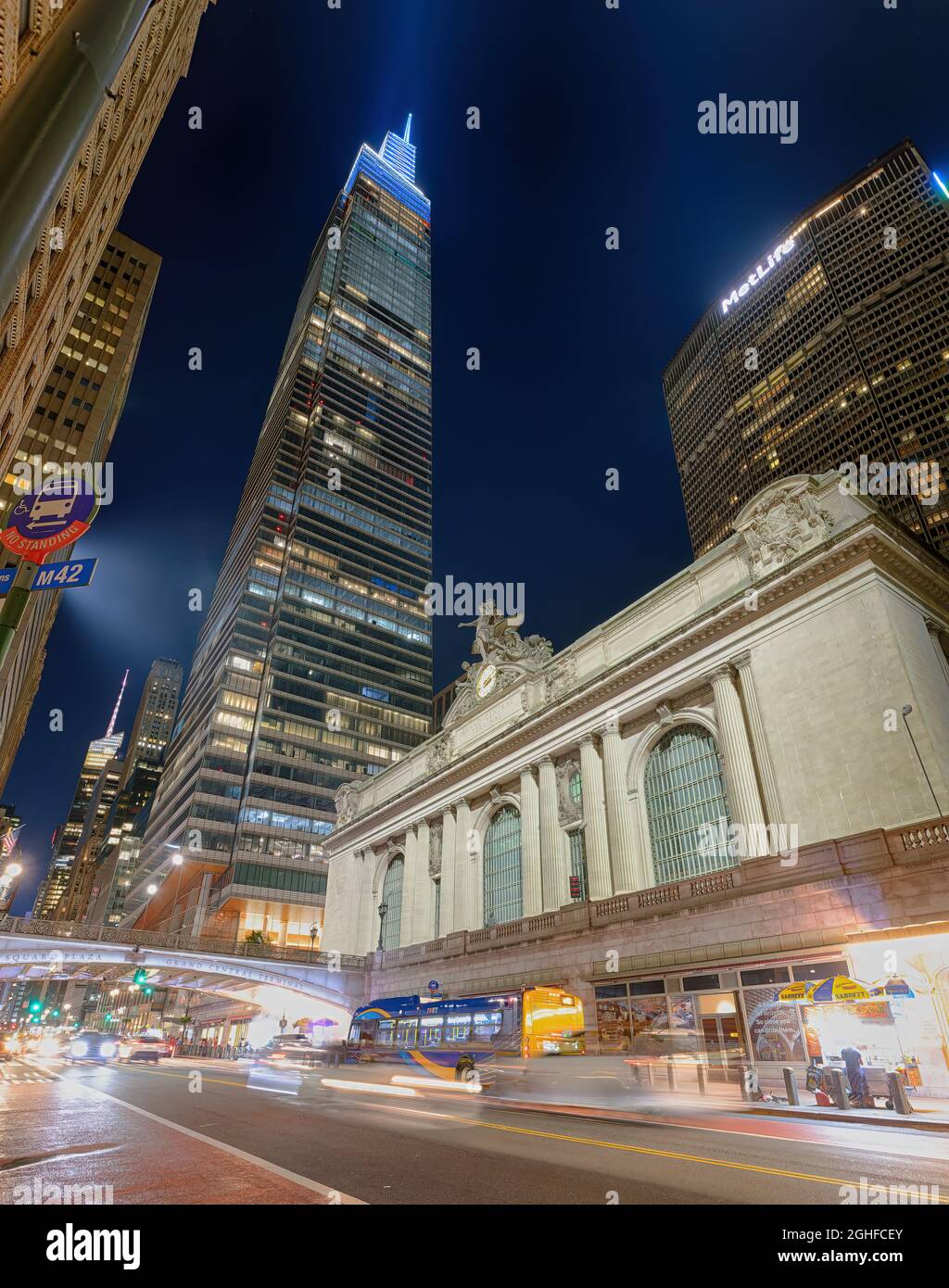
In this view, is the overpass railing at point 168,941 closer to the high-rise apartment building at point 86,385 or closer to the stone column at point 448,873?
the stone column at point 448,873

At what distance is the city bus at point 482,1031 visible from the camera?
2376 centimetres

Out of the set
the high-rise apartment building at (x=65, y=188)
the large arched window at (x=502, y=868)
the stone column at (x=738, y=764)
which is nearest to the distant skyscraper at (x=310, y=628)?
the large arched window at (x=502, y=868)

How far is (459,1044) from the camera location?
25.8 meters

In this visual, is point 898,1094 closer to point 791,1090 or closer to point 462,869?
point 791,1090

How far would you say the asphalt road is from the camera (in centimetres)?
699

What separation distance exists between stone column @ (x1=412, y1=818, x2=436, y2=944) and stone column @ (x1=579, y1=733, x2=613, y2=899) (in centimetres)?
1643

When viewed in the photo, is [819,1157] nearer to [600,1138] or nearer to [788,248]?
[600,1138]

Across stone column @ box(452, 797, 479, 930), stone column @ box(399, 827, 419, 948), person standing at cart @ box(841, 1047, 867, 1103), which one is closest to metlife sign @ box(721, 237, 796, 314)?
stone column @ box(452, 797, 479, 930)

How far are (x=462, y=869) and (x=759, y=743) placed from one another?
22.8 metres

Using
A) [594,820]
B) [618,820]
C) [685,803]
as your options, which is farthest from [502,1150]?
[594,820]

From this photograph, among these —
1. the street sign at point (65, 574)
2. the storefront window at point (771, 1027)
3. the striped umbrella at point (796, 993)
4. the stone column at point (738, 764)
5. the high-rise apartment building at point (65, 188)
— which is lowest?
the storefront window at point (771, 1027)

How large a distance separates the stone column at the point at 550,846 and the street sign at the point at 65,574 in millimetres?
29559

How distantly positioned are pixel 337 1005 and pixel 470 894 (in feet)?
55.1

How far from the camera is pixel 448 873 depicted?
4541 centimetres
